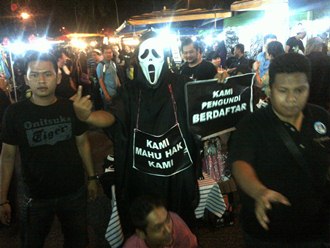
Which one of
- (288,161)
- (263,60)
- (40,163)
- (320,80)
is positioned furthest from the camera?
(263,60)

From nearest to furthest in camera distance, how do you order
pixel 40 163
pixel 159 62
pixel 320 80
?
pixel 40 163 → pixel 159 62 → pixel 320 80

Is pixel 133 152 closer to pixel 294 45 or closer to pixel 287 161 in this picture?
pixel 287 161

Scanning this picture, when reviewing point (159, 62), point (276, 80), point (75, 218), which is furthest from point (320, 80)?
point (75, 218)

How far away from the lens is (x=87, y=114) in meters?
2.68

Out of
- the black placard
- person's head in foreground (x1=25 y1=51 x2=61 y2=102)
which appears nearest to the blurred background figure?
the black placard

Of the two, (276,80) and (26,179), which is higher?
(276,80)

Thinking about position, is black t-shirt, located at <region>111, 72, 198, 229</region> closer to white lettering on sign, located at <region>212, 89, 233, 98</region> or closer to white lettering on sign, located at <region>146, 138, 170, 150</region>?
white lettering on sign, located at <region>146, 138, 170, 150</region>

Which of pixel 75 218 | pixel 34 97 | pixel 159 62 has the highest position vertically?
pixel 159 62

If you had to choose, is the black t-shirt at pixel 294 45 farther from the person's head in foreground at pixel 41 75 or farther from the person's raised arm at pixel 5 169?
the person's raised arm at pixel 5 169

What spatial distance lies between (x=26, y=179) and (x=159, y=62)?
1432 millimetres

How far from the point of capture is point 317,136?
2051 millimetres

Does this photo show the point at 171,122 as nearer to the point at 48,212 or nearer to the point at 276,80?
the point at 276,80

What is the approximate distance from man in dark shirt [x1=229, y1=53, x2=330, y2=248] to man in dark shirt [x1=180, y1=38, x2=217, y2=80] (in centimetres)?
287

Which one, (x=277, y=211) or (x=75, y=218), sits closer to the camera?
(x=277, y=211)
